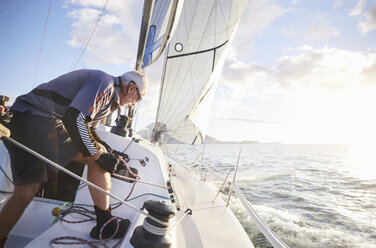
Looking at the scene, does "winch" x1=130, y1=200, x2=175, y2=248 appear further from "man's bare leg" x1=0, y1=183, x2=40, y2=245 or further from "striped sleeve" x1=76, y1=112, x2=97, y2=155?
"man's bare leg" x1=0, y1=183, x2=40, y2=245

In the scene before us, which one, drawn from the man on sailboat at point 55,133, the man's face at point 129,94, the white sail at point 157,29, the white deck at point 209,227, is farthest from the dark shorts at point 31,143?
the white sail at point 157,29

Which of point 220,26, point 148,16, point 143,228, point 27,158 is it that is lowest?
point 143,228

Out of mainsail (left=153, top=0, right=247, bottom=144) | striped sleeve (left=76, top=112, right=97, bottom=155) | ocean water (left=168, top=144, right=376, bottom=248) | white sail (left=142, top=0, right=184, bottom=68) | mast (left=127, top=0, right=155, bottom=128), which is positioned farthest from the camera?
mainsail (left=153, top=0, right=247, bottom=144)

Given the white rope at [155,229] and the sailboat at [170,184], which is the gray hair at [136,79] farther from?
the white rope at [155,229]

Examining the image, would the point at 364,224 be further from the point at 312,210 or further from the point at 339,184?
the point at 339,184

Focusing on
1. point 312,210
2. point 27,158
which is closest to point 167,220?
point 27,158

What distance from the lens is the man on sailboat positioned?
1.20 meters

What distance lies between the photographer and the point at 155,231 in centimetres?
98

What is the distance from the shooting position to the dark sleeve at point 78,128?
106 centimetres

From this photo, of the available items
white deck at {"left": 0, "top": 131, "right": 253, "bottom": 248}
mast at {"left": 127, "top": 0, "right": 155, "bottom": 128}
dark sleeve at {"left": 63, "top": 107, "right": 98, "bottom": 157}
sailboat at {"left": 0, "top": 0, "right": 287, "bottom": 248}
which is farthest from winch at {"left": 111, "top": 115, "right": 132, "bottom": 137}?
dark sleeve at {"left": 63, "top": 107, "right": 98, "bottom": 157}

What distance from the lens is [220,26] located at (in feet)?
17.6

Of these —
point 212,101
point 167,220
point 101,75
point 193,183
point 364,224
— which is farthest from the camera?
point 212,101

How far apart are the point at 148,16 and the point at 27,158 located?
3532mm

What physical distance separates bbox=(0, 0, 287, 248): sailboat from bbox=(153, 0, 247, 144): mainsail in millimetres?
25
